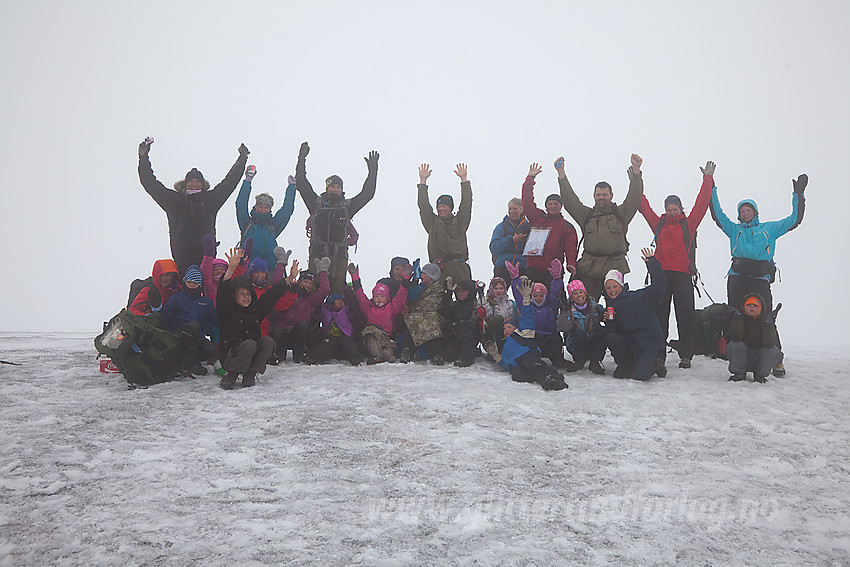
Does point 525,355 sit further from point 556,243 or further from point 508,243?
point 508,243

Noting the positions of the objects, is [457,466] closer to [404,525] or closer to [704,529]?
[404,525]

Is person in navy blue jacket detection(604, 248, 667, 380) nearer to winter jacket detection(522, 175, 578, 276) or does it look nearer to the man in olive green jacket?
the man in olive green jacket

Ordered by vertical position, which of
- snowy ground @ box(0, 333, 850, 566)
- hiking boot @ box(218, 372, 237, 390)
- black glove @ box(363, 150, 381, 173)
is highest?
black glove @ box(363, 150, 381, 173)

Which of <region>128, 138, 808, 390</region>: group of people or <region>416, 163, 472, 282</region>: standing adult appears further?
<region>416, 163, 472, 282</region>: standing adult

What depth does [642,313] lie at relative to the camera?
22.5ft

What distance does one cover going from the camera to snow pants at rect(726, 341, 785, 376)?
6.50 m

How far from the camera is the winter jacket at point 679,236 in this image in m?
7.36

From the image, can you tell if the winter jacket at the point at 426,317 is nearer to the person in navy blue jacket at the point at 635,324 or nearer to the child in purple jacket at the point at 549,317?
the child in purple jacket at the point at 549,317

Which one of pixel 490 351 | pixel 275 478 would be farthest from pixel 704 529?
pixel 490 351

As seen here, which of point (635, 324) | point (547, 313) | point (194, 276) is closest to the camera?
point (194, 276)

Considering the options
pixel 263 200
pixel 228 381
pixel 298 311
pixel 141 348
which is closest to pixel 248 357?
pixel 228 381

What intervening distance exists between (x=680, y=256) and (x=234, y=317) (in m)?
6.00

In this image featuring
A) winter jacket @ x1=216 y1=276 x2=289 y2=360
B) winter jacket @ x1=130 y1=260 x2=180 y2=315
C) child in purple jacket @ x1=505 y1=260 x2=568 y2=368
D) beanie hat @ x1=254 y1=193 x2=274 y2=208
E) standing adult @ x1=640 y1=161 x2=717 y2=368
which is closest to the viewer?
winter jacket @ x1=216 y1=276 x2=289 y2=360

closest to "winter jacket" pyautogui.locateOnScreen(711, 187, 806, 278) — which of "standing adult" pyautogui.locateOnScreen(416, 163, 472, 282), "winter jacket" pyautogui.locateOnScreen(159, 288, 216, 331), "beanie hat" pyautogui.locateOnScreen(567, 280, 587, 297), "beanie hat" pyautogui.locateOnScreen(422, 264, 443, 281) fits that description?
"beanie hat" pyautogui.locateOnScreen(567, 280, 587, 297)
